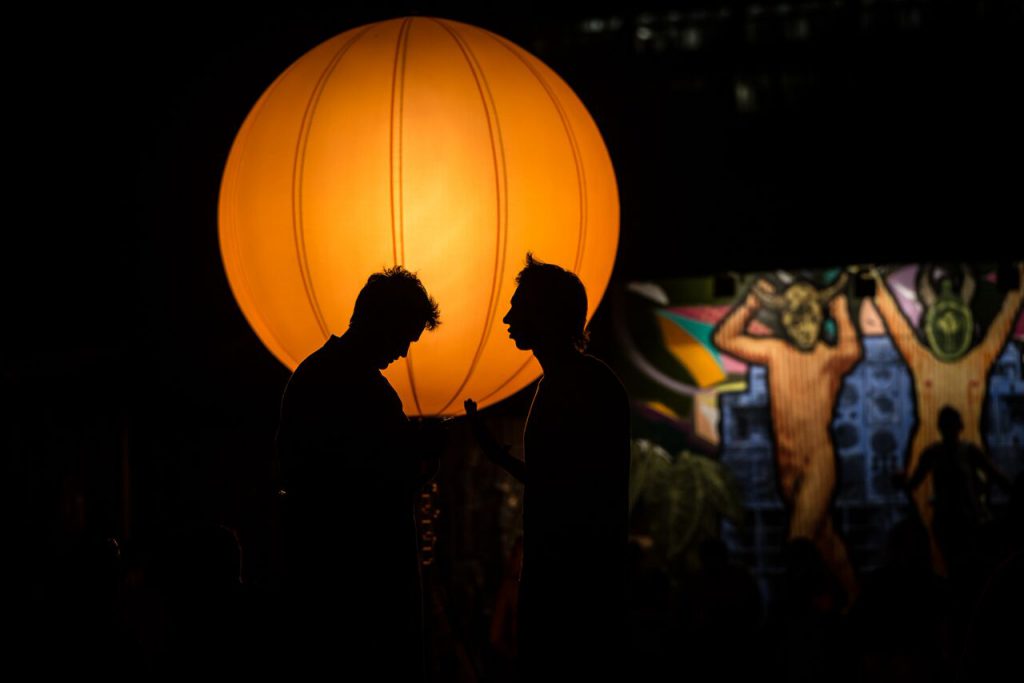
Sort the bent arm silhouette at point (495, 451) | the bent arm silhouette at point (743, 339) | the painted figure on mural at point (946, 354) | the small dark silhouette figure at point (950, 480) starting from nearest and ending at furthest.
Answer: the bent arm silhouette at point (495, 451), the small dark silhouette figure at point (950, 480), the painted figure on mural at point (946, 354), the bent arm silhouette at point (743, 339)

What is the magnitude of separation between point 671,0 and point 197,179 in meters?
3.39

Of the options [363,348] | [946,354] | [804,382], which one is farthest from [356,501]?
[946,354]

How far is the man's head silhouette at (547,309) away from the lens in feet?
10.4

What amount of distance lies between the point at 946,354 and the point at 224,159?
16.6ft

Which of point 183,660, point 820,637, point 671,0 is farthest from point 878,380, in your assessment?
point 183,660

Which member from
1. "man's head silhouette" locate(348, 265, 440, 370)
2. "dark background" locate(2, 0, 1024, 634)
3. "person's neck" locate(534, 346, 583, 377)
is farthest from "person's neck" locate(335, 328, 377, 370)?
"dark background" locate(2, 0, 1024, 634)

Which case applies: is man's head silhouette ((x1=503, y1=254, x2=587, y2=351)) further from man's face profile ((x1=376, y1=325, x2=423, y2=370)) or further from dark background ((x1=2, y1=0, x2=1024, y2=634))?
dark background ((x1=2, y1=0, x2=1024, y2=634))

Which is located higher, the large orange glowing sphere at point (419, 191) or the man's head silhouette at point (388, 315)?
the large orange glowing sphere at point (419, 191)

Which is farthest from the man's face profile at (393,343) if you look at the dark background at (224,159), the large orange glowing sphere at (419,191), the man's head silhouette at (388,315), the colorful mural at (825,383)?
the colorful mural at (825,383)

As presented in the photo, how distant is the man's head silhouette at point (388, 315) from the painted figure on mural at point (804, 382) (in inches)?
225

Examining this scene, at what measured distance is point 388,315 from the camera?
10.3 feet

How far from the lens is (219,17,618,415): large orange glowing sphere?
3.40 m

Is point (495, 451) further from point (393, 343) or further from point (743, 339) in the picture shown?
point (743, 339)

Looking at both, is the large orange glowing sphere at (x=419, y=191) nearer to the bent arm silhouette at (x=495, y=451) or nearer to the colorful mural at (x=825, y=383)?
the bent arm silhouette at (x=495, y=451)
